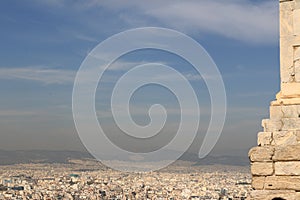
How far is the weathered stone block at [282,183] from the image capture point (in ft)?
16.7

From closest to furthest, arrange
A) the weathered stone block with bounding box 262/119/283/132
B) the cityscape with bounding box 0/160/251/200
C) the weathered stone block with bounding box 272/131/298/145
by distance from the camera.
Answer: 1. the weathered stone block with bounding box 272/131/298/145
2. the weathered stone block with bounding box 262/119/283/132
3. the cityscape with bounding box 0/160/251/200

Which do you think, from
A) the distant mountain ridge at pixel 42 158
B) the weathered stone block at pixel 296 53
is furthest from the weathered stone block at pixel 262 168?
the distant mountain ridge at pixel 42 158

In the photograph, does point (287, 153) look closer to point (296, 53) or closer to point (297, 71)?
point (297, 71)

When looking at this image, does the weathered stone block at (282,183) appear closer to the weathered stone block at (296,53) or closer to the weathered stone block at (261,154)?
the weathered stone block at (261,154)

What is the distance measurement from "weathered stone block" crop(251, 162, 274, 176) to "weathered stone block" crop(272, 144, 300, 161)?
3.2 inches

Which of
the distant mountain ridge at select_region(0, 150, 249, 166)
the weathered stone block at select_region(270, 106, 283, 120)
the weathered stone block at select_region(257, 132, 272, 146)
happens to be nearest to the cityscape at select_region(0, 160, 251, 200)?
the distant mountain ridge at select_region(0, 150, 249, 166)

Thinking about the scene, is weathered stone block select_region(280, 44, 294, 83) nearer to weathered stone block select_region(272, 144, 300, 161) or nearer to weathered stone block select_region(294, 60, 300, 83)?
weathered stone block select_region(294, 60, 300, 83)

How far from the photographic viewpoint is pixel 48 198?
53219mm

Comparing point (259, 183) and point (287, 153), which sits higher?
point (287, 153)

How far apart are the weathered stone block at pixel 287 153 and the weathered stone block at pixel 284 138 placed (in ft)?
0.21

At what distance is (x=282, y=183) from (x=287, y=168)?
0.45ft

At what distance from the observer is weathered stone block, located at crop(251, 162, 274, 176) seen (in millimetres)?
5180

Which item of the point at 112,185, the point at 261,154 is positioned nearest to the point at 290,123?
the point at 261,154

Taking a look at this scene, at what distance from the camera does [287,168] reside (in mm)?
5137
